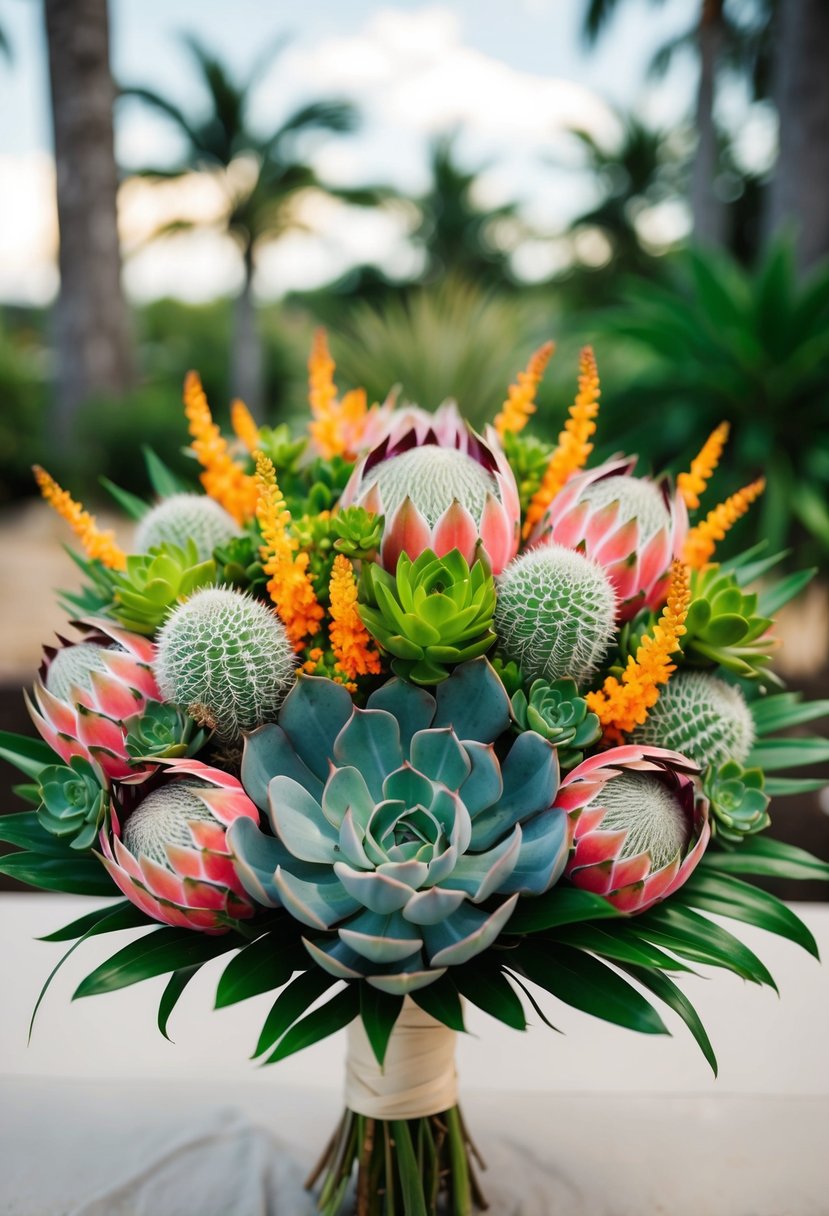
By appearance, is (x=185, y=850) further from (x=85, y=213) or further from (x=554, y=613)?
(x=85, y=213)

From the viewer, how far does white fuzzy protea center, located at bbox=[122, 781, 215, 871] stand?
442 millimetres

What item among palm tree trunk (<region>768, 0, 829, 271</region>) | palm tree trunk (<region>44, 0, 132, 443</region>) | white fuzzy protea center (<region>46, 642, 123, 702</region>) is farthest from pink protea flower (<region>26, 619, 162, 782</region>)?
palm tree trunk (<region>44, 0, 132, 443</region>)

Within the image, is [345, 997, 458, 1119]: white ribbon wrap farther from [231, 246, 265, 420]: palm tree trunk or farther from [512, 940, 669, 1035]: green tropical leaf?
[231, 246, 265, 420]: palm tree trunk

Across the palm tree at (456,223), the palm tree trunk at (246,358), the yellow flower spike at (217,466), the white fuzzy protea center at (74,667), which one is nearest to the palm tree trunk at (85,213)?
the palm tree trunk at (246,358)

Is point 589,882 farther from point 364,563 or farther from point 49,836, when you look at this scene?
point 49,836

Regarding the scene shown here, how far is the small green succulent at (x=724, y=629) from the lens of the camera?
516 millimetres

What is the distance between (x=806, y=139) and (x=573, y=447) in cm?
387

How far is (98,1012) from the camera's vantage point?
842 millimetres

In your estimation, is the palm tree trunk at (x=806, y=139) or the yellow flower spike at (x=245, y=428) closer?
the yellow flower spike at (x=245, y=428)

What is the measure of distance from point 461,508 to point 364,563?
53 mm

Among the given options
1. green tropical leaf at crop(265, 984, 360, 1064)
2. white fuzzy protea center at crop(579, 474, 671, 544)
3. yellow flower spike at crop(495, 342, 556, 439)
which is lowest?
green tropical leaf at crop(265, 984, 360, 1064)

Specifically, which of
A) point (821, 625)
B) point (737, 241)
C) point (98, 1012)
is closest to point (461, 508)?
point (98, 1012)

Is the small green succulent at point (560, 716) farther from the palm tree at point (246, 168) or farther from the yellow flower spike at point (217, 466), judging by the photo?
the palm tree at point (246, 168)

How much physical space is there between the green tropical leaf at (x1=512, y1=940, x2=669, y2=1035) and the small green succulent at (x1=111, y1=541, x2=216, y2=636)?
245 mm
